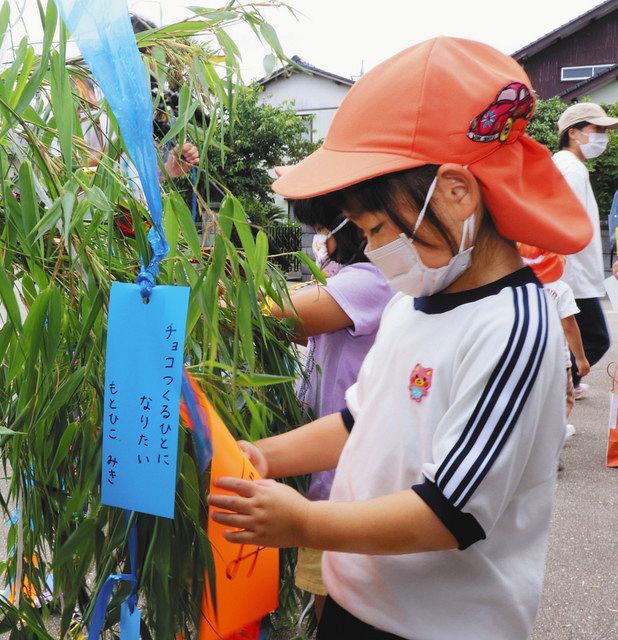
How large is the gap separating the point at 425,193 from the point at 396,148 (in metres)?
0.07

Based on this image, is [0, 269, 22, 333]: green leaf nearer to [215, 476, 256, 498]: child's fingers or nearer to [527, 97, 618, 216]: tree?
[215, 476, 256, 498]: child's fingers

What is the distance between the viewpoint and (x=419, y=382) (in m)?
1.07

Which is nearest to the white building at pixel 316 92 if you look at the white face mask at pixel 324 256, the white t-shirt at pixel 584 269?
the white t-shirt at pixel 584 269

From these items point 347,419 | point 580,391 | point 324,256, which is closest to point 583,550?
point 324,256

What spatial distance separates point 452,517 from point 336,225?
0.75m

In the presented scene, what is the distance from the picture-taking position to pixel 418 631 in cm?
109

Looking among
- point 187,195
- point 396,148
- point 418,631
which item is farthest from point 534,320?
point 187,195

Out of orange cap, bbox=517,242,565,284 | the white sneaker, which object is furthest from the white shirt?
the white sneaker

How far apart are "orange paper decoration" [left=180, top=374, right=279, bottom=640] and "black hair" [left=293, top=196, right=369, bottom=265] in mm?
469

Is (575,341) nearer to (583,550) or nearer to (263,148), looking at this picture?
(583,550)

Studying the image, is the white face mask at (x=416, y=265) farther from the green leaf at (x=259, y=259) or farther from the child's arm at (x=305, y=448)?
the child's arm at (x=305, y=448)

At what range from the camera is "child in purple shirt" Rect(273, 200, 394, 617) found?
157cm

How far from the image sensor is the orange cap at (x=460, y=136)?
1.00m

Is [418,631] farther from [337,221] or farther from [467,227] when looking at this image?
[337,221]
